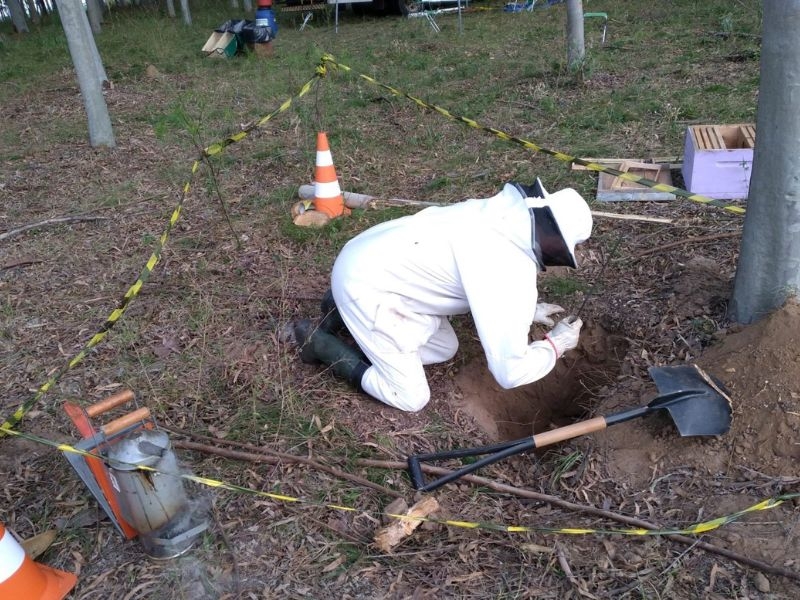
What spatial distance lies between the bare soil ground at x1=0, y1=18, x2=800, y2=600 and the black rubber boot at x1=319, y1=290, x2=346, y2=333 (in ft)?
0.96

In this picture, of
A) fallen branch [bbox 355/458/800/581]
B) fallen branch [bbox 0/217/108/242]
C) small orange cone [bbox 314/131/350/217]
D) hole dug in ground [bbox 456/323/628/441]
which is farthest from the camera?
fallen branch [bbox 0/217/108/242]

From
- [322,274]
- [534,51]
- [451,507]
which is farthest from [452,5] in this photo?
[451,507]

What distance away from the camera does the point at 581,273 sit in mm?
4395

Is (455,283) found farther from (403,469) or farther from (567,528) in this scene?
(567,528)

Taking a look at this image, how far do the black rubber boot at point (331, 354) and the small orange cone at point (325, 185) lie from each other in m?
1.74

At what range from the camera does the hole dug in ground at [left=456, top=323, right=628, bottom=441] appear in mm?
3781

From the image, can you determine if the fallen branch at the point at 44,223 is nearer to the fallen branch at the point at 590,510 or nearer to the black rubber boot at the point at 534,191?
the fallen branch at the point at 590,510

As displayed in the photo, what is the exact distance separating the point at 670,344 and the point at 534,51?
7171 mm

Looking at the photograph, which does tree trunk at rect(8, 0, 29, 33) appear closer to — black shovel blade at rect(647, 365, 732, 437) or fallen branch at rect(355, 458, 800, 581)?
fallen branch at rect(355, 458, 800, 581)

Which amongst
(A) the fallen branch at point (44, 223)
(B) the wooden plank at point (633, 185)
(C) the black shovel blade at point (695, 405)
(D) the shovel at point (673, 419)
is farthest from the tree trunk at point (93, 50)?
(C) the black shovel blade at point (695, 405)

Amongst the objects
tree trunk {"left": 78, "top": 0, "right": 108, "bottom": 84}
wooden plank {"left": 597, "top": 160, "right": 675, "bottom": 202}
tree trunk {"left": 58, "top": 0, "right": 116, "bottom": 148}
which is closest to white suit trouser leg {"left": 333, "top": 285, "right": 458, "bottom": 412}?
wooden plank {"left": 597, "top": 160, "right": 675, "bottom": 202}

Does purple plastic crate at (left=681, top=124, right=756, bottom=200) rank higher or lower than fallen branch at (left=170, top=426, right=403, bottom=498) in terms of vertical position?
higher

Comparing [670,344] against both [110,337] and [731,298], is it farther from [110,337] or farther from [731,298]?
[110,337]

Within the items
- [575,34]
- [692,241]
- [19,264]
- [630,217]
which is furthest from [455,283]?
[575,34]
